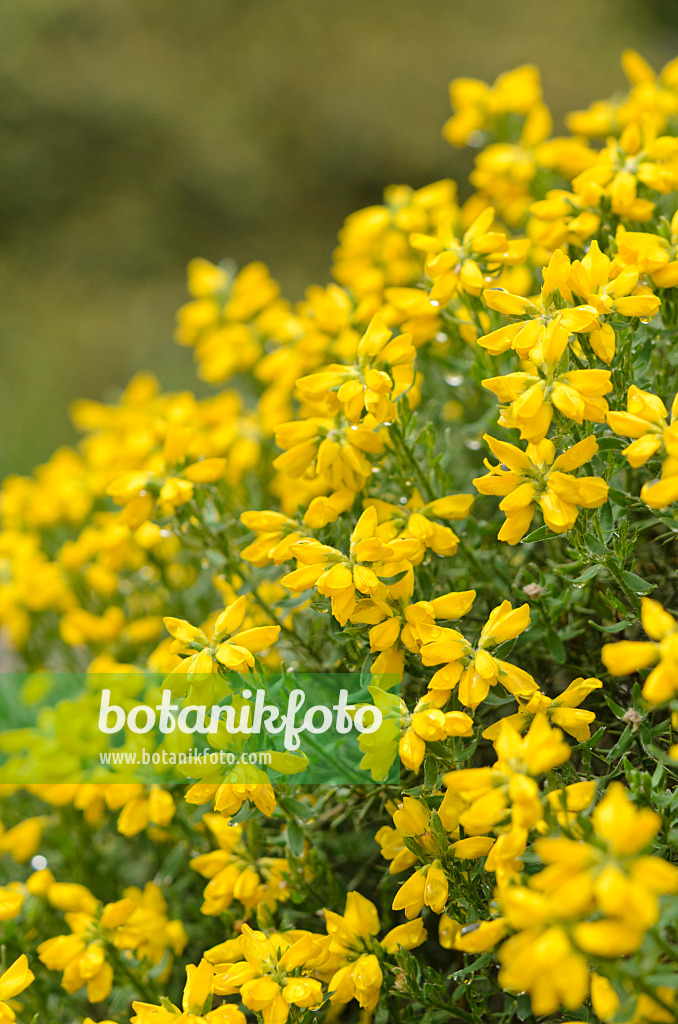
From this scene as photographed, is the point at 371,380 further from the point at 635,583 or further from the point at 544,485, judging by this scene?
the point at 635,583

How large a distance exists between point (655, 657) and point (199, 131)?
15.5 ft

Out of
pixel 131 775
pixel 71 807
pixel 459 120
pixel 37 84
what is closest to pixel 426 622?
pixel 131 775

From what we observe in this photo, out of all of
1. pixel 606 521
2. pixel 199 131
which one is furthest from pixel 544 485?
pixel 199 131

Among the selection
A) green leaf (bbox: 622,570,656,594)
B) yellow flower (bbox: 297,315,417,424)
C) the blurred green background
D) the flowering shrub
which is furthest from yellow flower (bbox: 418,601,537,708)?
the blurred green background

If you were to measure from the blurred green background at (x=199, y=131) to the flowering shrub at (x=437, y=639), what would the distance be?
116 inches

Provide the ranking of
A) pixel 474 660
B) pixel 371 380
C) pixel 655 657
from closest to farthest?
pixel 655 657
pixel 474 660
pixel 371 380

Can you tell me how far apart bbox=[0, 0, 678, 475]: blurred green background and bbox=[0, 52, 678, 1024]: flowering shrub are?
2.93 meters

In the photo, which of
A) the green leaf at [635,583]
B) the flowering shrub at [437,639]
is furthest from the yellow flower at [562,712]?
the green leaf at [635,583]

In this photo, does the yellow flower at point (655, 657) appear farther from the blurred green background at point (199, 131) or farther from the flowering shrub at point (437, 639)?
the blurred green background at point (199, 131)

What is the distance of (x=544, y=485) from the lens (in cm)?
98

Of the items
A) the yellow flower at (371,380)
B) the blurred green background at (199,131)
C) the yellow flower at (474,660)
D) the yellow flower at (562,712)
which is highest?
the blurred green background at (199,131)

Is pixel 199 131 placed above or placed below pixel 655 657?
above

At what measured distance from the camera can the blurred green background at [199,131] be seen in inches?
181

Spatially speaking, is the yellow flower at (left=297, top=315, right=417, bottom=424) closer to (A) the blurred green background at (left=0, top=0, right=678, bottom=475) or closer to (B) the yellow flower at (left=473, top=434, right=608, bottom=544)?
(B) the yellow flower at (left=473, top=434, right=608, bottom=544)
